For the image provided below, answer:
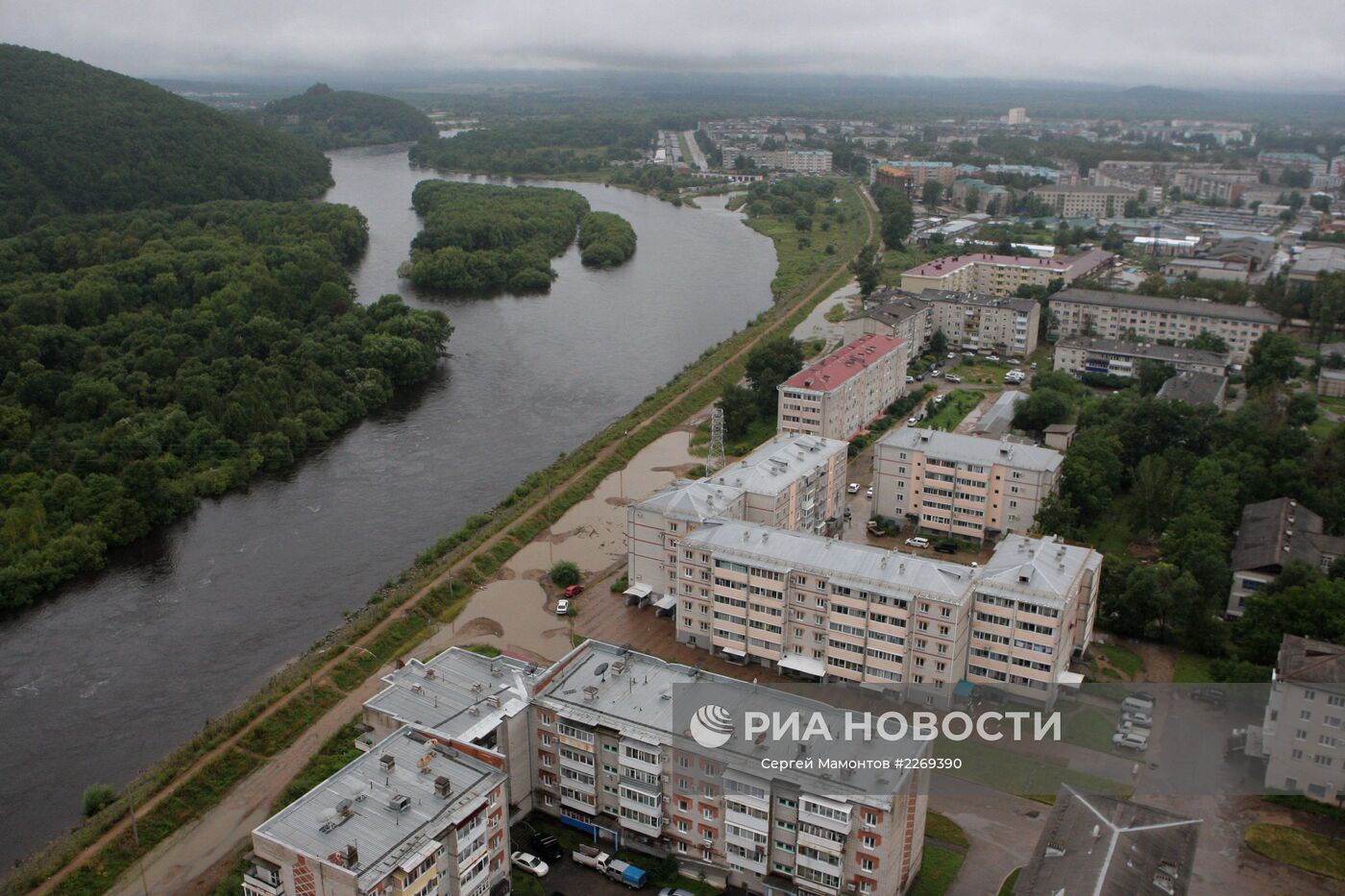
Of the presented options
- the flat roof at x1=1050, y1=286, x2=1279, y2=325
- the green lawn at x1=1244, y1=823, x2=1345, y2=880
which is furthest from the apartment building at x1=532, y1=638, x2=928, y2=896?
the flat roof at x1=1050, y1=286, x2=1279, y2=325

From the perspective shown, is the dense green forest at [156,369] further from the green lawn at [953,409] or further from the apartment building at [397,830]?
the green lawn at [953,409]

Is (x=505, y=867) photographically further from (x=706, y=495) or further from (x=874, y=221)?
(x=874, y=221)

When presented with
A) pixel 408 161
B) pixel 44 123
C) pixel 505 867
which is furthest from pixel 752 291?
pixel 408 161

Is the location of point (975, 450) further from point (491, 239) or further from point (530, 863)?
point (491, 239)

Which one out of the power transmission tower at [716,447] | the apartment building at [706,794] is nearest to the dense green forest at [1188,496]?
the power transmission tower at [716,447]

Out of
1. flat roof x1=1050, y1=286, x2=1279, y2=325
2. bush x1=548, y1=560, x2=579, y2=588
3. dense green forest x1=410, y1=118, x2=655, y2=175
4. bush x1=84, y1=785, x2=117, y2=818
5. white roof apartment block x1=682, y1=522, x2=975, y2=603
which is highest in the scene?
dense green forest x1=410, y1=118, x2=655, y2=175

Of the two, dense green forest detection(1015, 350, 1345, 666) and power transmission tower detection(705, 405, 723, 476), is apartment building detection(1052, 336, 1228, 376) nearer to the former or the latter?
dense green forest detection(1015, 350, 1345, 666)
